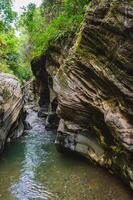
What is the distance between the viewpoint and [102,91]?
1256cm

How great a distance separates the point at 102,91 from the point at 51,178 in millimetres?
3953

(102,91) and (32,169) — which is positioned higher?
(102,91)

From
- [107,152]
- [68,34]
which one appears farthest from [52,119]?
[107,152]

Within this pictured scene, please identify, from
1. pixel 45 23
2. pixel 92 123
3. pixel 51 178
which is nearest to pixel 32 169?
pixel 51 178

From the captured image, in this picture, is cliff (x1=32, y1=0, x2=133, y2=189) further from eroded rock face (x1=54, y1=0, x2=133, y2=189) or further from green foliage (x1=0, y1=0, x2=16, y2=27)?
green foliage (x1=0, y1=0, x2=16, y2=27)

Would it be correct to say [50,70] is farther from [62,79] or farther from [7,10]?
[62,79]

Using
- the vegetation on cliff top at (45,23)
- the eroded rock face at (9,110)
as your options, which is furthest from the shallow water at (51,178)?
the vegetation on cliff top at (45,23)

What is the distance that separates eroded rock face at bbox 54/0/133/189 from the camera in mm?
10867

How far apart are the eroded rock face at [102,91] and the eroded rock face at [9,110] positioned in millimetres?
3308

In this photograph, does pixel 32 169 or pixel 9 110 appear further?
pixel 9 110

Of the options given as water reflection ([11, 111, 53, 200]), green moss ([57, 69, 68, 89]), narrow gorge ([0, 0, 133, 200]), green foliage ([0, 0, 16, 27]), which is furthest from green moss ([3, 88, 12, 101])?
green foliage ([0, 0, 16, 27])

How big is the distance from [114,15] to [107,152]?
17.9 feet

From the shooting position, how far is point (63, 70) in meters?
15.1

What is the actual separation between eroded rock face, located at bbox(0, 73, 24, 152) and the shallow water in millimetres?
1287
